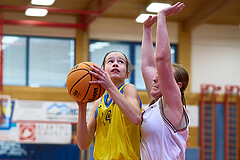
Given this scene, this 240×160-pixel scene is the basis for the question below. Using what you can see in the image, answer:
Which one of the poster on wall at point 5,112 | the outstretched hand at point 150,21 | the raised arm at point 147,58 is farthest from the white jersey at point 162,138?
the poster on wall at point 5,112

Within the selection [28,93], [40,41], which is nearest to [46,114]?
[28,93]

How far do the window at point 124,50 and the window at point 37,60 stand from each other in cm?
70

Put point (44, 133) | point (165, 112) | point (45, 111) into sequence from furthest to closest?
point (45, 111) < point (44, 133) < point (165, 112)

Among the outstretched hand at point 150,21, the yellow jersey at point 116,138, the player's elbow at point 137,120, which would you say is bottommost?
the yellow jersey at point 116,138

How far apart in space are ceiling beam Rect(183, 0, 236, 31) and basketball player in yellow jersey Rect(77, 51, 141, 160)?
776cm

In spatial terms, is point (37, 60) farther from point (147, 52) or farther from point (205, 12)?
point (147, 52)

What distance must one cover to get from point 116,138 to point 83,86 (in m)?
0.50

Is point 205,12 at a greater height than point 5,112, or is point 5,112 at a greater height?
point 205,12

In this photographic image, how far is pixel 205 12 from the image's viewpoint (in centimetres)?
1153

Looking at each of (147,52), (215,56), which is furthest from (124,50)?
(147,52)

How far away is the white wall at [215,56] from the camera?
13.0m

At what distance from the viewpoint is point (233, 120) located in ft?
41.5

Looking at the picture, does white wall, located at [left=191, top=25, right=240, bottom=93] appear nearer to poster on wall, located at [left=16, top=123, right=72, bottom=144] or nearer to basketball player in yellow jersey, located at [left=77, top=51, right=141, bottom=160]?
poster on wall, located at [left=16, top=123, right=72, bottom=144]

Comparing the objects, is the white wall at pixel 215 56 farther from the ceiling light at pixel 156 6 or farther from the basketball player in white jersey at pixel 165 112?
the basketball player in white jersey at pixel 165 112
